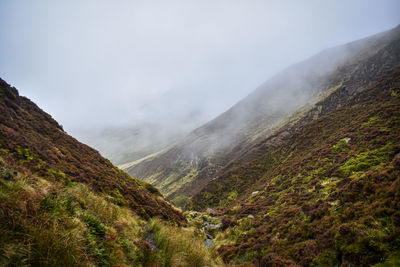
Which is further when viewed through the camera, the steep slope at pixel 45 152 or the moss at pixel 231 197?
the moss at pixel 231 197

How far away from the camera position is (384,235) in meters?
5.62

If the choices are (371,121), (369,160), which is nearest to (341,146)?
(371,121)

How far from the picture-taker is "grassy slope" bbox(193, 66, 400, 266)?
6334mm

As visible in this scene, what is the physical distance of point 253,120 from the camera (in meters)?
118

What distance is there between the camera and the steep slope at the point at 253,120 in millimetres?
79688

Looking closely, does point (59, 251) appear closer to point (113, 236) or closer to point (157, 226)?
point (113, 236)

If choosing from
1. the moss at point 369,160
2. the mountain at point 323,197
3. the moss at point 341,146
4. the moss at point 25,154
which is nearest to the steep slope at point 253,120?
the mountain at point 323,197

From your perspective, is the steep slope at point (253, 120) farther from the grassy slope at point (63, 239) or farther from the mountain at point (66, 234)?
the grassy slope at point (63, 239)

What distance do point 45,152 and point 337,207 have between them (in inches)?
755

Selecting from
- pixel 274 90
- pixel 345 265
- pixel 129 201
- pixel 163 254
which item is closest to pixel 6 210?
pixel 163 254

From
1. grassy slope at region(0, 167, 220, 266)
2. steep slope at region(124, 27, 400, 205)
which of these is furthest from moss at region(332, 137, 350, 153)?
steep slope at region(124, 27, 400, 205)

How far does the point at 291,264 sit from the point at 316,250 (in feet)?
4.20

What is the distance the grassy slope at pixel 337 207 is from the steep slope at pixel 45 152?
29.3ft

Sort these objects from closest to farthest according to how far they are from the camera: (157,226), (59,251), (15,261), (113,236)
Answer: (15,261), (59,251), (113,236), (157,226)
